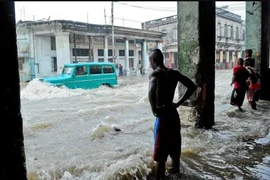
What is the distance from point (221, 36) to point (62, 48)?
2669cm

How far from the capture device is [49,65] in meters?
23.4

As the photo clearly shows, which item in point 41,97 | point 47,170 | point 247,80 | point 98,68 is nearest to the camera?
point 47,170

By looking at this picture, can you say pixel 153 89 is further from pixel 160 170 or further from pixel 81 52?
pixel 81 52

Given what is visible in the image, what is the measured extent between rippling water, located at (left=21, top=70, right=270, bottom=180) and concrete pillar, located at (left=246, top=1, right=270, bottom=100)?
2.82ft

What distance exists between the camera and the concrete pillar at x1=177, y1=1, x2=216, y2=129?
537 centimetres

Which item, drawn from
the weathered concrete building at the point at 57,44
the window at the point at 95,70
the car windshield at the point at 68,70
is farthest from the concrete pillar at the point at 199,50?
the weathered concrete building at the point at 57,44

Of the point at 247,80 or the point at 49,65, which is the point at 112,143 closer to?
the point at 247,80

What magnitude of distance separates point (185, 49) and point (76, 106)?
6.05 m

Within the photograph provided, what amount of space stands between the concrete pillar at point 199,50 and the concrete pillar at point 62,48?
17656mm

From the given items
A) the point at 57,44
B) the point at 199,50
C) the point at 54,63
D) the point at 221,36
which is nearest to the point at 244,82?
the point at 199,50

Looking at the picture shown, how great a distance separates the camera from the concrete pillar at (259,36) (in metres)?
8.70

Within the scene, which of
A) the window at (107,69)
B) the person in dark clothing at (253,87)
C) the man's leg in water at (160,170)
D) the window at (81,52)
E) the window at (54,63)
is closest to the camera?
the man's leg in water at (160,170)

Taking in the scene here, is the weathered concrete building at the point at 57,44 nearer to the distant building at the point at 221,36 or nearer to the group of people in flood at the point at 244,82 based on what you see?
the distant building at the point at 221,36

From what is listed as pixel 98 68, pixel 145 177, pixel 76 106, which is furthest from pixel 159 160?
pixel 98 68
